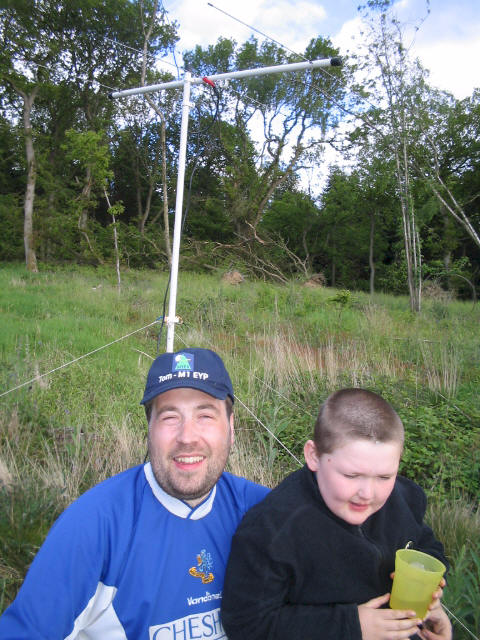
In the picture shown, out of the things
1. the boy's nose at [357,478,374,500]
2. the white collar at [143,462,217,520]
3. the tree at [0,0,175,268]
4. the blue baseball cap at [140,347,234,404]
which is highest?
the tree at [0,0,175,268]

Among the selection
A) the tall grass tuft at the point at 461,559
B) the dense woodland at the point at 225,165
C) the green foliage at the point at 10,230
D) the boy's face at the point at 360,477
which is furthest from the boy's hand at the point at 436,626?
the green foliage at the point at 10,230

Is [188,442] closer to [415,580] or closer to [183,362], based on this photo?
[183,362]

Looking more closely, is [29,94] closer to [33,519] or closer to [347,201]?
[347,201]

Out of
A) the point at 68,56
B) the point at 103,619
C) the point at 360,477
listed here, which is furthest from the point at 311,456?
the point at 68,56

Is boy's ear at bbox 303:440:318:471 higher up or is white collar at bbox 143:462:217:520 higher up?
boy's ear at bbox 303:440:318:471

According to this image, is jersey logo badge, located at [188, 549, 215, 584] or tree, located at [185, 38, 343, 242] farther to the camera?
tree, located at [185, 38, 343, 242]

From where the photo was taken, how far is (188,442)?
1.41 m

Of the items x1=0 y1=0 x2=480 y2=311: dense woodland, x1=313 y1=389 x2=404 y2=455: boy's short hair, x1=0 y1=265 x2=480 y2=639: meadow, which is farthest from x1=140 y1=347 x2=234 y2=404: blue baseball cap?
x1=0 y1=0 x2=480 y2=311: dense woodland

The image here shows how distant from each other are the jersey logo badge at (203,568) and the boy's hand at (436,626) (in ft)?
2.18

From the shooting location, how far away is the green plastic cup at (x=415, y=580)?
4.14 ft

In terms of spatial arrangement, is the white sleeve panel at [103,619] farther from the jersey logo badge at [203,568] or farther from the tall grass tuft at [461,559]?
the tall grass tuft at [461,559]

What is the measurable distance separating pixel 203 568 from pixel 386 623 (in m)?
0.52

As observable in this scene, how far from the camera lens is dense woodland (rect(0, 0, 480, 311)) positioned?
1413 cm

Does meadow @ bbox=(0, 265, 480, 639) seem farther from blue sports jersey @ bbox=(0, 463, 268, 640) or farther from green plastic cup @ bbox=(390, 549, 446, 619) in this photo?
blue sports jersey @ bbox=(0, 463, 268, 640)
